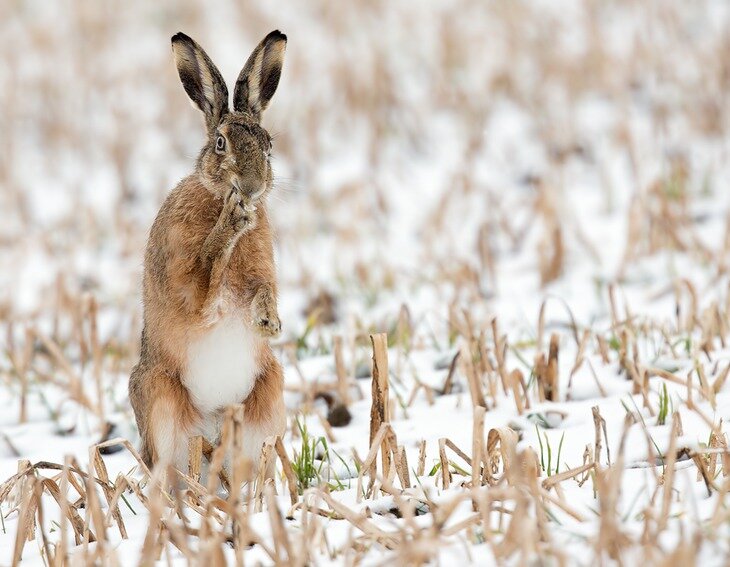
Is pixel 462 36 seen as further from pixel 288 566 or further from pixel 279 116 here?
pixel 288 566

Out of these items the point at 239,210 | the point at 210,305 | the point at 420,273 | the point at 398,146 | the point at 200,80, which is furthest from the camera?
the point at 398,146

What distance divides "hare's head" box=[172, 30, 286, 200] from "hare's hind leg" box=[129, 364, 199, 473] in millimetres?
A: 677

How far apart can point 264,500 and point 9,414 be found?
2.10 metres

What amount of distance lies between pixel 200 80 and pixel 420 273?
3521 millimetres

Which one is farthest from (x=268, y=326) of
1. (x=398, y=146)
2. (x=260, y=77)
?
(x=398, y=146)

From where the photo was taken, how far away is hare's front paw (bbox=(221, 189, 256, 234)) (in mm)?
3688

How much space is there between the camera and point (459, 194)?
8992mm

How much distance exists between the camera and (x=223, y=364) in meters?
3.91

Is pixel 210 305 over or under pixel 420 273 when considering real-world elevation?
under

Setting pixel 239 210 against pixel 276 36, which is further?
pixel 276 36

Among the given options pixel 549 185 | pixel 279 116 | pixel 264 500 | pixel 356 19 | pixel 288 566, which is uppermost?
pixel 356 19

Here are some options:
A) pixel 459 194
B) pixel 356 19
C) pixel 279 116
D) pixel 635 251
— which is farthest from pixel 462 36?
pixel 635 251

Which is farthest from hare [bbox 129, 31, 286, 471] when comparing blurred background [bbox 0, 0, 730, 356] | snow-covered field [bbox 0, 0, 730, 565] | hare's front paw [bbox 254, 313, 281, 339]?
blurred background [bbox 0, 0, 730, 356]

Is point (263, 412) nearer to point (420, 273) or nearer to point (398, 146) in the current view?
point (420, 273)
